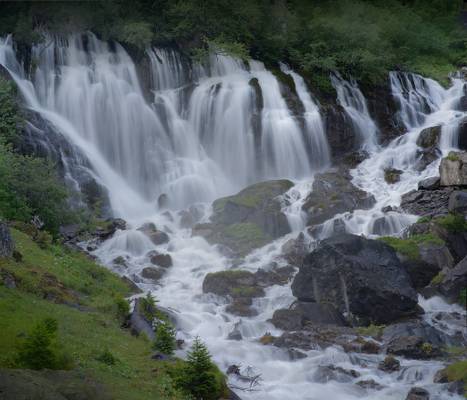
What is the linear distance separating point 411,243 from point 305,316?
6623 mm

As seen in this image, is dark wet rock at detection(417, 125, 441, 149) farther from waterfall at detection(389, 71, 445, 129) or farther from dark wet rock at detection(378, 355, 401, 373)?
dark wet rock at detection(378, 355, 401, 373)

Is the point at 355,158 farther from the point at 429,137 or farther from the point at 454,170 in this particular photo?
the point at 454,170

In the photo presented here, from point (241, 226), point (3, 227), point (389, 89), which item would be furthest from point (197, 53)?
point (3, 227)

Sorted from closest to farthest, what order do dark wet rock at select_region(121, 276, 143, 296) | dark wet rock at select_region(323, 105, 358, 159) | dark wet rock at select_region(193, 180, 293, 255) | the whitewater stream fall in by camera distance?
dark wet rock at select_region(121, 276, 143, 296) < dark wet rock at select_region(193, 180, 293, 255) < the whitewater stream < dark wet rock at select_region(323, 105, 358, 159)

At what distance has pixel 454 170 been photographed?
3052cm

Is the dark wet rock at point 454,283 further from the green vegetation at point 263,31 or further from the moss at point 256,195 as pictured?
the green vegetation at point 263,31

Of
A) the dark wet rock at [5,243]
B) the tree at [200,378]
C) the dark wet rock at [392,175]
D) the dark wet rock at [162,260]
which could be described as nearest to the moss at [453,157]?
the dark wet rock at [392,175]

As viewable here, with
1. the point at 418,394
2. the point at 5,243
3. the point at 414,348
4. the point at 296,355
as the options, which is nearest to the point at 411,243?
the point at 414,348

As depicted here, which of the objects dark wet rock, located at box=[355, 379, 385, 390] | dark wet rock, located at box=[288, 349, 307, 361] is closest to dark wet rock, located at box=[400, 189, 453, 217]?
dark wet rock, located at box=[288, 349, 307, 361]

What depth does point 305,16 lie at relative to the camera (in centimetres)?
5031

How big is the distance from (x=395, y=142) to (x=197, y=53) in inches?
557

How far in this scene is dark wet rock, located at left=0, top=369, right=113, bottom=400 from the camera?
853 centimetres

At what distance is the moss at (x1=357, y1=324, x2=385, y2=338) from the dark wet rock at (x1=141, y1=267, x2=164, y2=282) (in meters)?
8.81

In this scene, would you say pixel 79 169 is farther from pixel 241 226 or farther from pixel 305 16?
pixel 305 16
